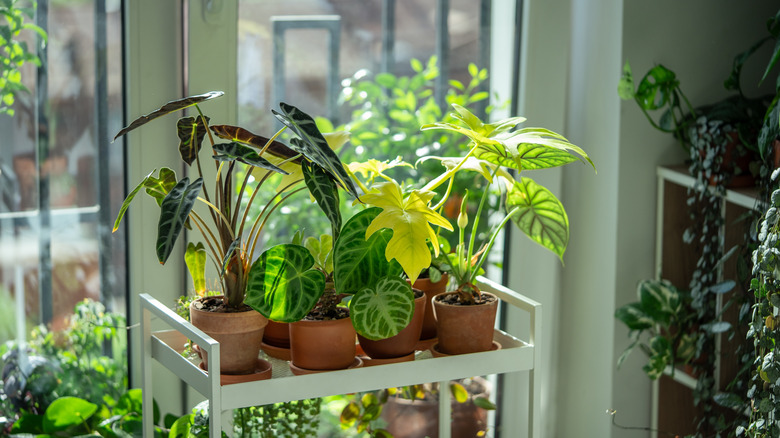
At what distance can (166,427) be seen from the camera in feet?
6.13

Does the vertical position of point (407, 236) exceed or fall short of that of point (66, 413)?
it exceeds it

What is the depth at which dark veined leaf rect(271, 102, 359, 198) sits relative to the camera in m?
1.25

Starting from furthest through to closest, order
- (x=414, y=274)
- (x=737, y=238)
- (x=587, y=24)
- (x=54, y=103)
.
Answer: (x=587, y=24)
(x=737, y=238)
(x=54, y=103)
(x=414, y=274)

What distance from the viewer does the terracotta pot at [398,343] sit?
140 cm

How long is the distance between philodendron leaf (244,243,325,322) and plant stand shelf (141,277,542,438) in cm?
10

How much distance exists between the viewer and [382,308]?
1.31m

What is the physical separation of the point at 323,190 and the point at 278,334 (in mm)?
327

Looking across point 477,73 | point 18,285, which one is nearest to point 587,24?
point 477,73

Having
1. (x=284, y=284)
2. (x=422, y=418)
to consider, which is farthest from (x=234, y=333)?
(x=422, y=418)

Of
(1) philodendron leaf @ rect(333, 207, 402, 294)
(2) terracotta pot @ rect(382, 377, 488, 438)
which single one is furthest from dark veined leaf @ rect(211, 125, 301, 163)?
(2) terracotta pot @ rect(382, 377, 488, 438)

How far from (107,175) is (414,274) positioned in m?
0.92

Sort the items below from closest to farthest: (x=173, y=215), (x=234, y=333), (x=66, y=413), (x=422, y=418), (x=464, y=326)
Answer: (x=173, y=215) → (x=234, y=333) → (x=464, y=326) → (x=66, y=413) → (x=422, y=418)

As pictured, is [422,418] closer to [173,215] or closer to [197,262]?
[197,262]

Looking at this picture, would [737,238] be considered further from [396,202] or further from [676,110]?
[396,202]
